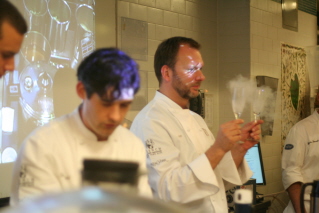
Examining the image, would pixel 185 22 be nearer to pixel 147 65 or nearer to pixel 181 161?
pixel 147 65

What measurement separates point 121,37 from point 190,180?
1.87 meters

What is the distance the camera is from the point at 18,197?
3.14 ft

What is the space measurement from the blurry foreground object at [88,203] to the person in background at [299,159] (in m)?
2.65

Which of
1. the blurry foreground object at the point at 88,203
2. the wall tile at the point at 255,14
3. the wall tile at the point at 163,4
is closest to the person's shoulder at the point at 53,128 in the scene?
the blurry foreground object at the point at 88,203

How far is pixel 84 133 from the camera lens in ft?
3.18

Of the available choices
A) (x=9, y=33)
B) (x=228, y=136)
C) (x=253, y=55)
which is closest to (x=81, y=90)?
(x=9, y=33)

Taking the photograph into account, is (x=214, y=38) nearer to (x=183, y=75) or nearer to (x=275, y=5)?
(x=275, y=5)

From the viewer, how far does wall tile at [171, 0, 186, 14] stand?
3807 millimetres

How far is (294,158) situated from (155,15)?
1.68 meters

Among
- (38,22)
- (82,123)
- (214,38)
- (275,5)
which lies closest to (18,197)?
(82,123)

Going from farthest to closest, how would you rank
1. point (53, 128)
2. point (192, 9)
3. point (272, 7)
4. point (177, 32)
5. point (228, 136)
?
point (272, 7) → point (192, 9) → point (177, 32) → point (228, 136) → point (53, 128)

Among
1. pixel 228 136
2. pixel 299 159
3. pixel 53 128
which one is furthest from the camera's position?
pixel 299 159

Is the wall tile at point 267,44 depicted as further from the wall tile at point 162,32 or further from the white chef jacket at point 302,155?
the white chef jacket at point 302,155

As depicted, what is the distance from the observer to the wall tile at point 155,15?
3.58m
